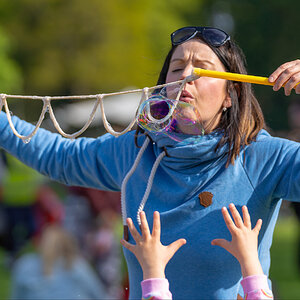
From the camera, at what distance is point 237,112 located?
2.06m

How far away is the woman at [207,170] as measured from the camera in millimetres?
1914

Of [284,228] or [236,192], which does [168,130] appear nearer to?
[236,192]

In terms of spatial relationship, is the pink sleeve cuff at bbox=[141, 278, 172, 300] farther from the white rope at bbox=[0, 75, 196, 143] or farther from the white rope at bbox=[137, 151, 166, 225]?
the white rope at bbox=[0, 75, 196, 143]

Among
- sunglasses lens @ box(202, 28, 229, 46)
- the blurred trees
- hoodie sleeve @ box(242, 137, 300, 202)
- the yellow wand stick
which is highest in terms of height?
the blurred trees

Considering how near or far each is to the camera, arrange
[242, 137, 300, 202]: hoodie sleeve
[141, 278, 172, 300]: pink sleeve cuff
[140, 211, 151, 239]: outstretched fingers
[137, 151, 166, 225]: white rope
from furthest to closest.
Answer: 1. [137, 151, 166, 225]: white rope
2. [242, 137, 300, 202]: hoodie sleeve
3. [140, 211, 151, 239]: outstretched fingers
4. [141, 278, 172, 300]: pink sleeve cuff

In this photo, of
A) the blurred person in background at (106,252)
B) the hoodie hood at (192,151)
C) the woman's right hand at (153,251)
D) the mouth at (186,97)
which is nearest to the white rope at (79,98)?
the mouth at (186,97)

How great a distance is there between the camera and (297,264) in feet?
25.4

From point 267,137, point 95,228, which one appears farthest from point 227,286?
point 95,228

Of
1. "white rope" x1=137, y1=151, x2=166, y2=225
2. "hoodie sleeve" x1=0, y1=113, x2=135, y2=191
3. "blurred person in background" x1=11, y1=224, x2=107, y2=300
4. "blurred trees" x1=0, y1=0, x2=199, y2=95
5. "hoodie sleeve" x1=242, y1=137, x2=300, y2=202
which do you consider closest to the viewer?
"hoodie sleeve" x1=242, y1=137, x2=300, y2=202

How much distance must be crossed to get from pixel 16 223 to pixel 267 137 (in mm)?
6257

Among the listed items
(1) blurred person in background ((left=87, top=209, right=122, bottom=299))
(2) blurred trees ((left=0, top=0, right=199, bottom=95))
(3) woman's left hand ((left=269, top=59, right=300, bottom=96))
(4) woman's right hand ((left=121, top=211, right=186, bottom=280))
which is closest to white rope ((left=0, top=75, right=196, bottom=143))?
(3) woman's left hand ((left=269, top=59, right=300, bottom=96))

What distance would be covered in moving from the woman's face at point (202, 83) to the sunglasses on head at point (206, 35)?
19 mm

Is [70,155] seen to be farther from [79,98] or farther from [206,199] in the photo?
[206,199]

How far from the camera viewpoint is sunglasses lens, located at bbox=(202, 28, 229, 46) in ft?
6.77
